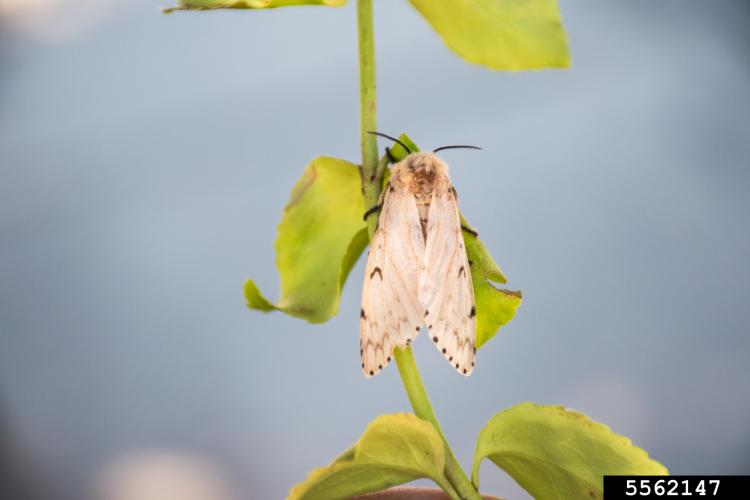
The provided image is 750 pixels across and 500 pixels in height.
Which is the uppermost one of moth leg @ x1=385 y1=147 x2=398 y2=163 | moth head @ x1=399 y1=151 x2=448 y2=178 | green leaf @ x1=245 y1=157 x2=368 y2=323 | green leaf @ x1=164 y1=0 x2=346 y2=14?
green leaf @ x1=164 y1=0 x2=346 y2=14

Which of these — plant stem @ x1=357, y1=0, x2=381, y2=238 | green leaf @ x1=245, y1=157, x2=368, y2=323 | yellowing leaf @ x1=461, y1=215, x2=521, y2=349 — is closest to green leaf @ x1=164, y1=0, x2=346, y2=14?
plant stem @ x1=357, y1=0, x2=381, y2=238

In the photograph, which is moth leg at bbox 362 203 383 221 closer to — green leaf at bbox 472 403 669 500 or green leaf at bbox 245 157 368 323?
green leaf at bbox 245 157 368 323

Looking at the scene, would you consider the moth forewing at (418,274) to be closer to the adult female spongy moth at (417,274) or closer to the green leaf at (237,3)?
the adult female spongy moth at (417,274)

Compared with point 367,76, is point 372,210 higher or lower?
lower

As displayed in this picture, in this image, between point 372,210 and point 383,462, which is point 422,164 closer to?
point 372,210

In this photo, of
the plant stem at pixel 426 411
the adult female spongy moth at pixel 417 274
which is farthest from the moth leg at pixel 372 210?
the plant stem at pixel 426 411

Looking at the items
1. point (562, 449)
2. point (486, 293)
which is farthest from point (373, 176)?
point (562, 449)
